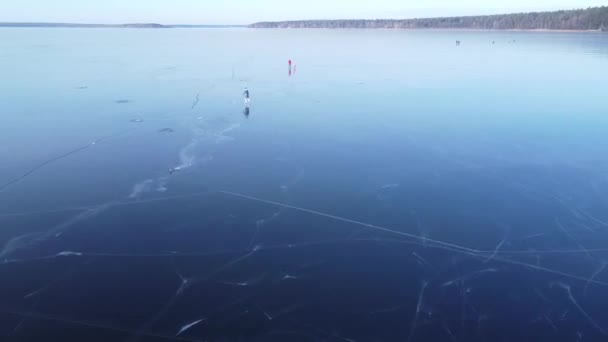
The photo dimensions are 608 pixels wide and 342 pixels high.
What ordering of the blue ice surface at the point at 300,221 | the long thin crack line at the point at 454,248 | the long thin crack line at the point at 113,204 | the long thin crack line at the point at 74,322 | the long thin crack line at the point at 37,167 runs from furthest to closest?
the long thin crack line at the point at 37,167, the long thin crack line at the point at 113,204, the long thin crack line at the point at 454,248, the blue ice surface at the point at 300,221, the long thin crack line at the point at 74,322

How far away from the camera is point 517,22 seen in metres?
105

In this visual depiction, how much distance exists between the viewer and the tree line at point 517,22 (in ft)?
275

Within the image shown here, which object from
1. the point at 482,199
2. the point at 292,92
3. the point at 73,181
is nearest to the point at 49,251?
the point at 73,181

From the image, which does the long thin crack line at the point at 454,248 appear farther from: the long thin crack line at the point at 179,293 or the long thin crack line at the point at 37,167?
the long thin crack line at the point at 37,167

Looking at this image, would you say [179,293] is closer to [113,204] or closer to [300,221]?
[300,221]

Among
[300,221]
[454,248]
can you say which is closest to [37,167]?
[300,221]

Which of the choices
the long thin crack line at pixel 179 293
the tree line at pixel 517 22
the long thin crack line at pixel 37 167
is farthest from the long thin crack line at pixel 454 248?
the tree line at pixel 517 22

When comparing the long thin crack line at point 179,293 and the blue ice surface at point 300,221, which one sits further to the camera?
the blue ice surface at point 300,221

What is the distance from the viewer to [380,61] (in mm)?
37375

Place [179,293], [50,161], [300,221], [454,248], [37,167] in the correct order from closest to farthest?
[179,293], [454,248], [300,221], [37,167], [50,161]

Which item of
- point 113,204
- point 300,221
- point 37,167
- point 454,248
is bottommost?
A: point 454,248

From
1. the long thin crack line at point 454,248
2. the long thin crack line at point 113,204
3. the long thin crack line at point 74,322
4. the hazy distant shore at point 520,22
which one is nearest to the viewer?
the long thin crack line at point 74,322

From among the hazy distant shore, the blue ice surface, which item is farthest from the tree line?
the blue ice surface

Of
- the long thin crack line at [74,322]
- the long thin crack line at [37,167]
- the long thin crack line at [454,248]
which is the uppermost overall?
Answer: the long thin crack line at [37,167]
